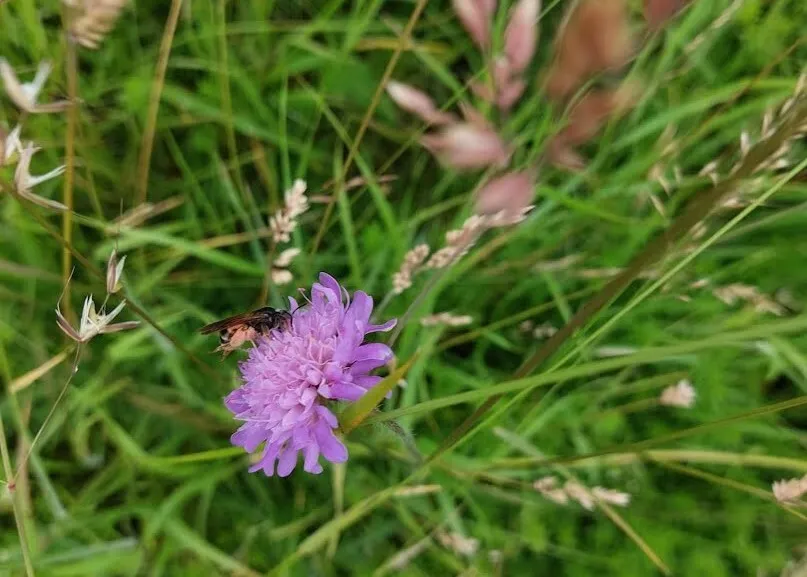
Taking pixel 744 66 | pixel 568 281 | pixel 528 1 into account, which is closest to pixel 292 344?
pixel 528 1

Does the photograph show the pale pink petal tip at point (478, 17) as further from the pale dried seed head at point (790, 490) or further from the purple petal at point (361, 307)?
the pale dried seed head at point (790, 490)

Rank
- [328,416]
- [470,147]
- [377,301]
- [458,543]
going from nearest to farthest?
[470,147]
[328,416]
[458,543]
[377,301]

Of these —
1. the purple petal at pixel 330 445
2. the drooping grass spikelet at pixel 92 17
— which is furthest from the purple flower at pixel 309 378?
the drooping grass spikelet at pixel 92 17

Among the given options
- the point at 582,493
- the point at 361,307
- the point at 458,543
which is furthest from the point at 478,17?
the point at 458,543

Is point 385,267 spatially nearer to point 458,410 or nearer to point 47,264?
point 458,410

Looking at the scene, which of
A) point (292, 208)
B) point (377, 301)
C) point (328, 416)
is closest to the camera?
point (328, 416)

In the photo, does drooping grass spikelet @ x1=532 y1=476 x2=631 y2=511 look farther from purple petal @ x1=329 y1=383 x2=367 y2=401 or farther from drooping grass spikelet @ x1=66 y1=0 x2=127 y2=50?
drooping grass spikelet @ x1=66 y1=0 x2=127 y2=50

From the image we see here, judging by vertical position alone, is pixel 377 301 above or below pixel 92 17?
below

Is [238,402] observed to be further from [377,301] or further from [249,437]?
[377,301]
